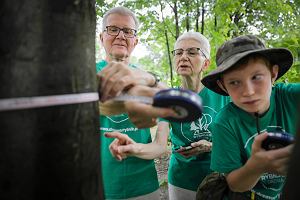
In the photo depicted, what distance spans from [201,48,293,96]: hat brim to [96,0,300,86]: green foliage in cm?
302

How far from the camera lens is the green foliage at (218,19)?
568cm

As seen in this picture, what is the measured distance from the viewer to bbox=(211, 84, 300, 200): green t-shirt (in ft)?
6.40

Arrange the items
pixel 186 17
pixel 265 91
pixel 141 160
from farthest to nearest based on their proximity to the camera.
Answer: pixel 186 17
pixel 141 160
pixel 265 91

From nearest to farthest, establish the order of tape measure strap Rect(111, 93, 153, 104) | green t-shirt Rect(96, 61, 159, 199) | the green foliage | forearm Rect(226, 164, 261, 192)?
1. tape measure strap Rect(111, 93, 153, 104)
2. forearm Rect(226, 164, 261, 192)
3. green t-shirt Rect(96, 61, 159, 199)
4. the green foliage

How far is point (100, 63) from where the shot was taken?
283cm

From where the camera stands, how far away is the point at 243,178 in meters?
1.66

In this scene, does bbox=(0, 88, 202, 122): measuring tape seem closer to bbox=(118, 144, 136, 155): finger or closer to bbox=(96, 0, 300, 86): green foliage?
bbox=(118, 144, 136, 155): finger

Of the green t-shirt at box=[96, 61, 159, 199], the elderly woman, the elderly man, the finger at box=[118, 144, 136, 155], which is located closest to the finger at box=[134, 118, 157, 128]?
the finger at box=[118, 144, 136, 155]

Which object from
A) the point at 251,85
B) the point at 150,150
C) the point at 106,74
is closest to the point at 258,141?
the point at 251,85

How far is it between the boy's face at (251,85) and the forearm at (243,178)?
0.50 meters

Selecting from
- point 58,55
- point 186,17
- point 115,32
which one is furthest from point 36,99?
point 186,17

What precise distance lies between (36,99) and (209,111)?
2295mm

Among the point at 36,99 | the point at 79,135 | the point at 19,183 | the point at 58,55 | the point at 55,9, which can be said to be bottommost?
the point at 19,183

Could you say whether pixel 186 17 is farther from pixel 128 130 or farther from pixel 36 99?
pixel 36 99
